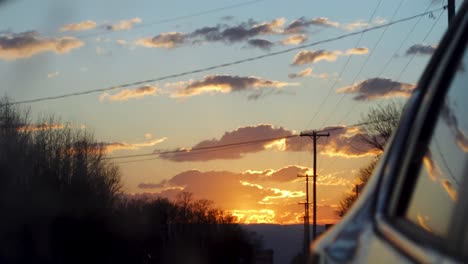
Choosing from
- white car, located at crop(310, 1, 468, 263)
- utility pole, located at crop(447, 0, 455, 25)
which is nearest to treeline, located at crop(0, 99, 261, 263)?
utility pole, located at crop(447, 0, 455, 25)

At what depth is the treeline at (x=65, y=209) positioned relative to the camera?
59812 mm

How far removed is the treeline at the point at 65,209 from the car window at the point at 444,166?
56184 millimetres

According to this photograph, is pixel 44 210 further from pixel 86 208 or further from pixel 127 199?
pixel 127 199

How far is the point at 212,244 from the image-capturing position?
11031cm

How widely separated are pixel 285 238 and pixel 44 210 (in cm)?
12537

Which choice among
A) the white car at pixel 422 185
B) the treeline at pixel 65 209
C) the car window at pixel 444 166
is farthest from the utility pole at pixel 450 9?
the treeline at pixel 65 209

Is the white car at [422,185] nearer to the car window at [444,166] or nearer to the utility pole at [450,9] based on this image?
the car window at [444,166]

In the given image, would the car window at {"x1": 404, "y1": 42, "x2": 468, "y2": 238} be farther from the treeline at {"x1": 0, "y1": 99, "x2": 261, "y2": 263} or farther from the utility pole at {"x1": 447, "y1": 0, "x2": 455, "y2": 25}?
the treeline at {"x1": 0, "y1": 99, "x2": 261, "y2": 263}

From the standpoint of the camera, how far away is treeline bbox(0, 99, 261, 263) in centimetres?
5981

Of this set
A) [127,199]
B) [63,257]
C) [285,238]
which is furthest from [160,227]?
[285,238]

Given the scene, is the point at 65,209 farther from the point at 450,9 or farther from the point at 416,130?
the point at 416,130

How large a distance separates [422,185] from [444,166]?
0.55 feet

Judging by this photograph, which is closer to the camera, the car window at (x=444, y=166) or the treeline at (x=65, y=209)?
the car window at (x=444, y=166)

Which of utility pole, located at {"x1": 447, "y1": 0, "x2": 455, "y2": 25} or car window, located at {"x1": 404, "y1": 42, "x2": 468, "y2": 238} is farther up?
utility pole, located at {"x1": 447, "y1": 0, "x2": 455, "y2": 25}
